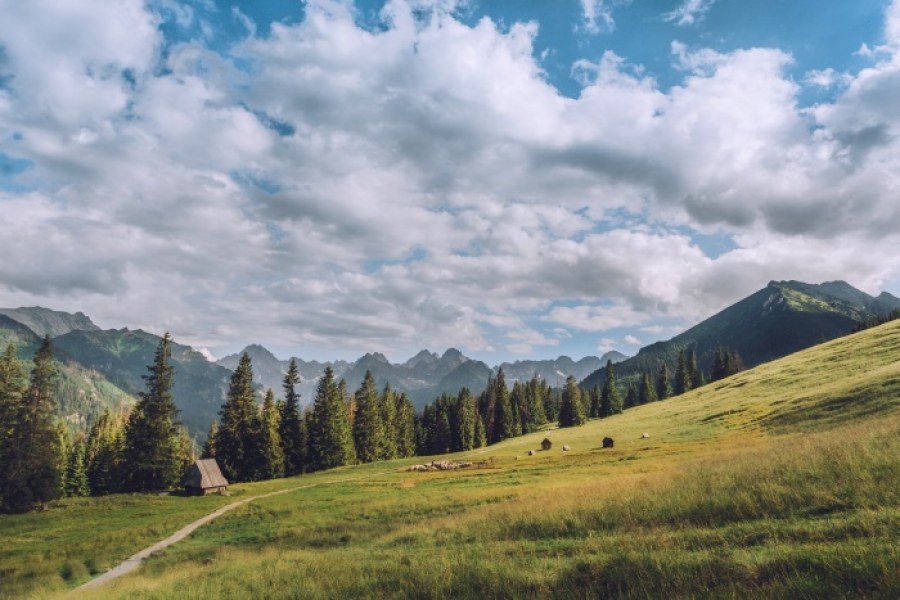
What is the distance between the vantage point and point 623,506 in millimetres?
15602

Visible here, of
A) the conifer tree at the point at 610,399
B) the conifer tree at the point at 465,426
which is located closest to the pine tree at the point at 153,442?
the conifer tree at the point at 465,426

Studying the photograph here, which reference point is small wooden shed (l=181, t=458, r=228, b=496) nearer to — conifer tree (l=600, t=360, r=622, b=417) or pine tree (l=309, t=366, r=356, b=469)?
pine tree (l=309, t=366, r=356, b=469)

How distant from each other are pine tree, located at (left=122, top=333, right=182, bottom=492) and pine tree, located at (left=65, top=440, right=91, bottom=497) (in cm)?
3129

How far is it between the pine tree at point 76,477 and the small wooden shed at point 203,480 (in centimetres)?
4266

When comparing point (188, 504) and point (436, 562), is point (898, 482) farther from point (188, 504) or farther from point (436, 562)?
point (188, 504)

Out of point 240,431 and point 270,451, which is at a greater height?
point 240,431

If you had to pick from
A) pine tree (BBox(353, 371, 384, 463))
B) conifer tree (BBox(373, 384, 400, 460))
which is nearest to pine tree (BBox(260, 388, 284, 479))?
pine tree (BBox(353, 371, 384, 463))

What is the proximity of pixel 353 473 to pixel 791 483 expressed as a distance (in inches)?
2489

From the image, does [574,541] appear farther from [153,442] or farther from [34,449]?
[153,442]

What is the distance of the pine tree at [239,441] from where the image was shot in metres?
71.2

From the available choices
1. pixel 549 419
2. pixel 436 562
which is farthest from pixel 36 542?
pixel 549 419

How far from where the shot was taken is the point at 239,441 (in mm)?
71812

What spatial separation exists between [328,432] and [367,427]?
13.0 meters

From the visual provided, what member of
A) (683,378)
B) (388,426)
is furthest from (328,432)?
(683,378)
